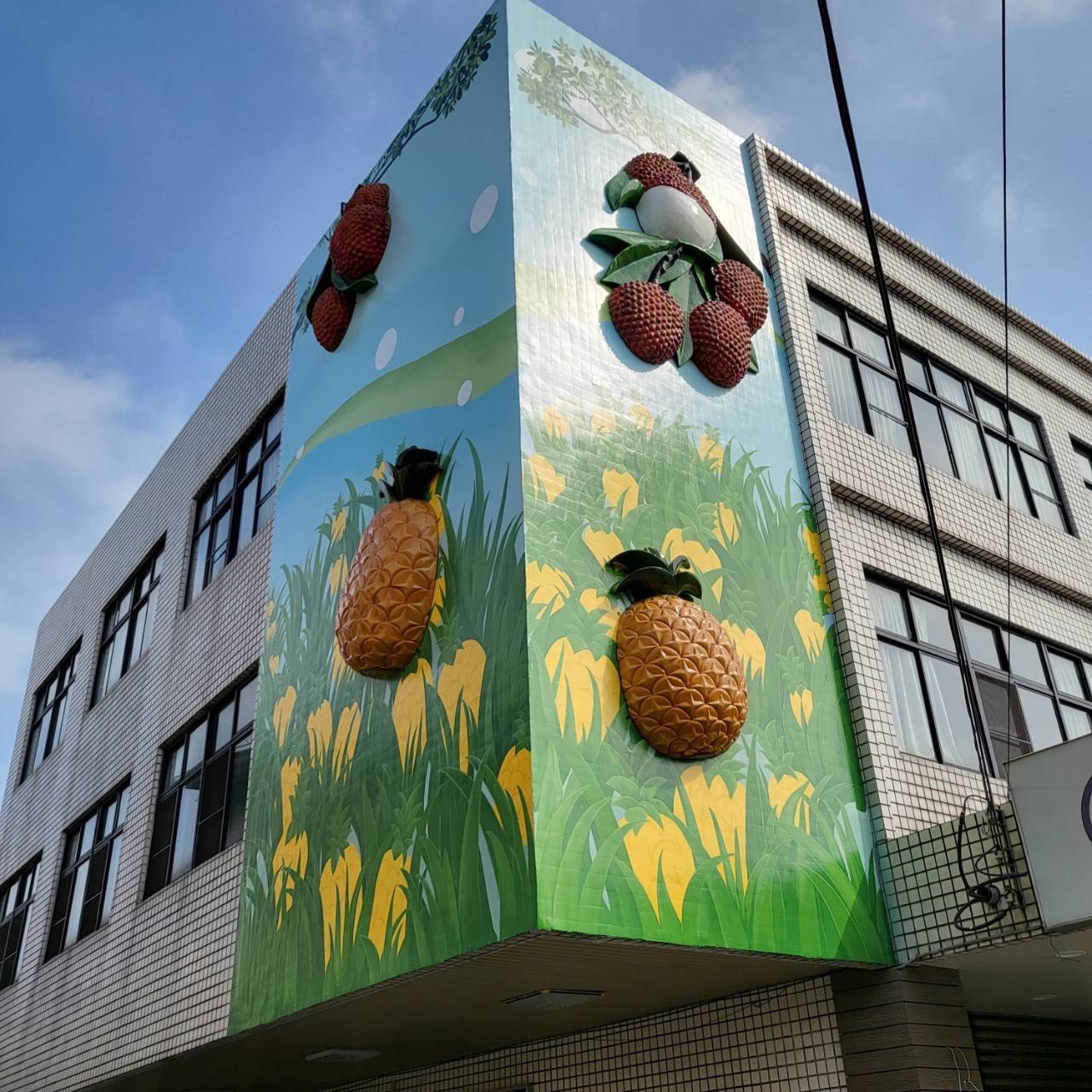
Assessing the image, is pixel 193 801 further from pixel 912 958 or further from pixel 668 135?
pixel 668 135

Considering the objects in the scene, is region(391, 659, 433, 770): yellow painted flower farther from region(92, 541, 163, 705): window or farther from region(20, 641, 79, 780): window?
region(20, 641, 79, 780): window

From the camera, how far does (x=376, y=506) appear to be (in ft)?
28.5

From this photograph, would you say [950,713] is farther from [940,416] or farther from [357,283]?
[357,283]

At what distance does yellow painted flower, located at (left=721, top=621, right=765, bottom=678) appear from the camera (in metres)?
7.59

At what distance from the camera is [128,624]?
1452cm

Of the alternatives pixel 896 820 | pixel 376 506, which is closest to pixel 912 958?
pixel 896 820

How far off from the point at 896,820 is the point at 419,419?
4464mm

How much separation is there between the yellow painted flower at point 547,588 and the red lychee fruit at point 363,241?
452 cm

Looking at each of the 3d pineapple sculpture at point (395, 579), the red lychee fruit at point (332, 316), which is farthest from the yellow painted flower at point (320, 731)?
the red lychee fruit at point (332, 316)

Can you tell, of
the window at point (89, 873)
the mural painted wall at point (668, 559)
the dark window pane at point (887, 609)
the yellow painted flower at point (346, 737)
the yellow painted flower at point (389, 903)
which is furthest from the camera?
the window at point (89, 873)

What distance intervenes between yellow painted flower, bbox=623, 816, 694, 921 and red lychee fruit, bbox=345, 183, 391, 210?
6416mm

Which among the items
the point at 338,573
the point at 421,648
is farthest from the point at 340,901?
the point at 338,573

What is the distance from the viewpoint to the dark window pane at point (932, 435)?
1083 centimetres

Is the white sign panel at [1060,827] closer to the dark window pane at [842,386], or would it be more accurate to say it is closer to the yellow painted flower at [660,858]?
the yellow painted flower at [660,858]
